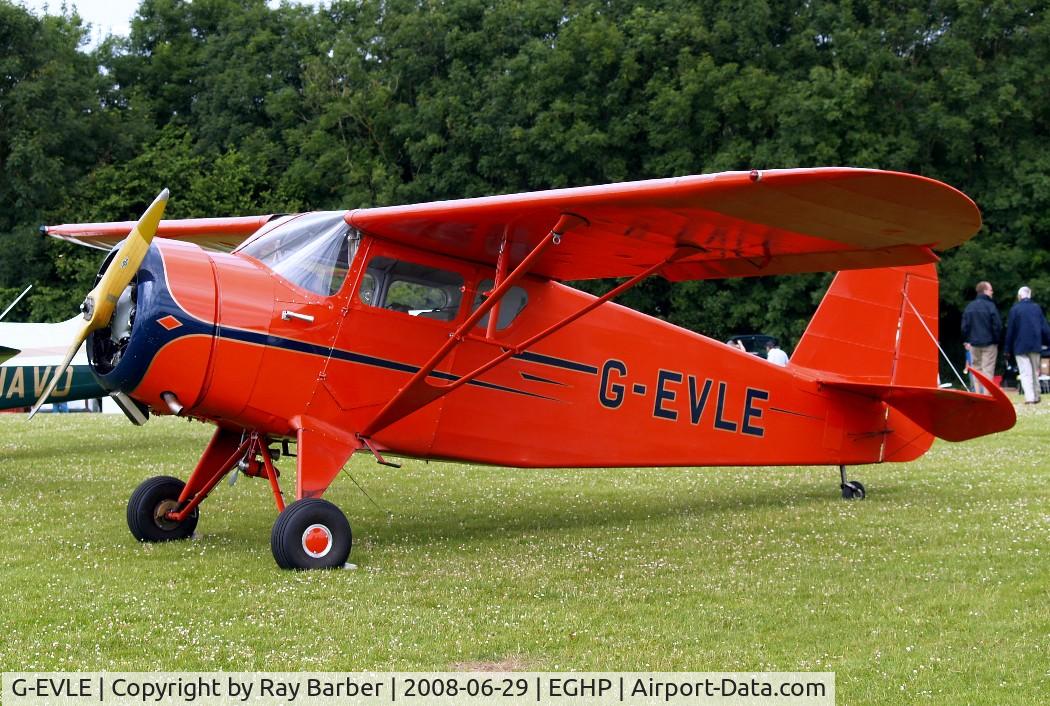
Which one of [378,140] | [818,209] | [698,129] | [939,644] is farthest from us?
[378,140]

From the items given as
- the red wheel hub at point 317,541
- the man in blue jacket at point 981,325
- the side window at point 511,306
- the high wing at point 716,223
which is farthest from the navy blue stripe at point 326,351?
the man in blue jacket at point 981,325

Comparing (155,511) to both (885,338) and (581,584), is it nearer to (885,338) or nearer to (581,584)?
(581,584)

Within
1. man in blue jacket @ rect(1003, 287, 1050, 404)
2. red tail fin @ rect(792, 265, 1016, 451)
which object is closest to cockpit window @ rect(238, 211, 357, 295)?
red tail fin @ rect(792, 265, 1016, 451)

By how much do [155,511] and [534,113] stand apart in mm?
36862

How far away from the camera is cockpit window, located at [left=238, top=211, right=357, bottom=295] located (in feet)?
26.6

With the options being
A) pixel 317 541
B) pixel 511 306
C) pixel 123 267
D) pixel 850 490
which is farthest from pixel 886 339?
pixel 123 267

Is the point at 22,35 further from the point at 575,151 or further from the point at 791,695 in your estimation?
the point at 791,695

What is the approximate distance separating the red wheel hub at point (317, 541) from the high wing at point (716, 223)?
220cm

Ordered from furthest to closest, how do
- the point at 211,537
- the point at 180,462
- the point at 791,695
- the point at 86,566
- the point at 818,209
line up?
the point at 180,462, the point at 211,537, the point at 86,566, the point at 818,209, the point at 791,695

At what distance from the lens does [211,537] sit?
8945mm

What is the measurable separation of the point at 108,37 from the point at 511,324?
56529 mm

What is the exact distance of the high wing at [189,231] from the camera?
1110 cm

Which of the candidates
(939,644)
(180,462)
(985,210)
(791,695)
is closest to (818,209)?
(939,644)

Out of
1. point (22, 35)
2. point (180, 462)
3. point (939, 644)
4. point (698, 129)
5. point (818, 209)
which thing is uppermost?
point (22, 35)
